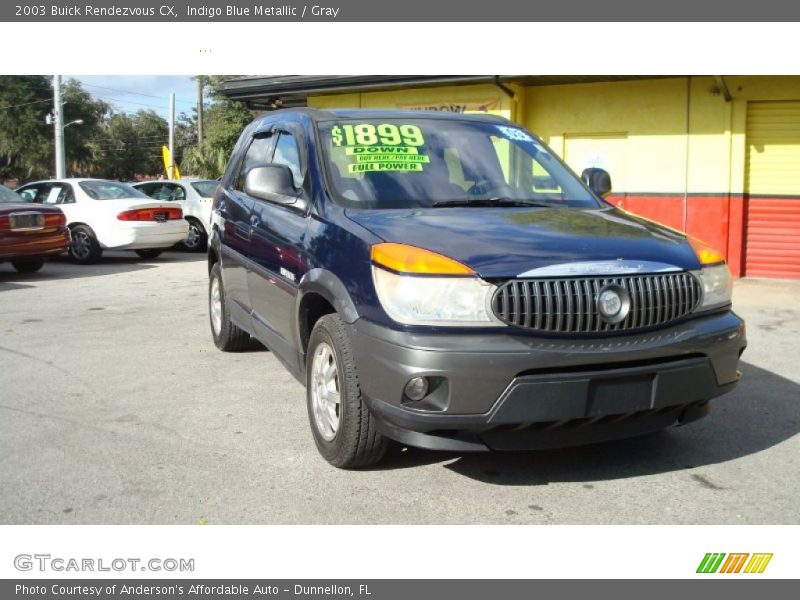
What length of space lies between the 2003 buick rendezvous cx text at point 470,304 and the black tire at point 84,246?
35.5 feet

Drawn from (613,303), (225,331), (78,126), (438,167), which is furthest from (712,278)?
(78,126)

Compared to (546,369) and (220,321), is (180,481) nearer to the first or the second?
(546,369)

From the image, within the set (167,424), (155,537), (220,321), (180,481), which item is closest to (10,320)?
(220,321)

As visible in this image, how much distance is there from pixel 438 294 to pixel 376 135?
167 cm

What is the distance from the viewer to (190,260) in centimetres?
1576

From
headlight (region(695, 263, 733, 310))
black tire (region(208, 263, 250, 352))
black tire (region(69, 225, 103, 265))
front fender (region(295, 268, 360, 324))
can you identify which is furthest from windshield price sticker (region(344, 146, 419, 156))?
black tire (region(69, 225, 103, 265))

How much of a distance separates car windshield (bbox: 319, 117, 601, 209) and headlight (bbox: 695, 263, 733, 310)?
3.38 feet

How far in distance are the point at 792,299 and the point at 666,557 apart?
800 cm

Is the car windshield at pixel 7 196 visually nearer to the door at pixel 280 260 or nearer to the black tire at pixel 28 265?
the black tire at pixel 28 265

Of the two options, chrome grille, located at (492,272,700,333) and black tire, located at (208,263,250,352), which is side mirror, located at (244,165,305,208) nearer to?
chrome grille, located at (492,272,700,333)

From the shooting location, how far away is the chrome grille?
363 centimetres

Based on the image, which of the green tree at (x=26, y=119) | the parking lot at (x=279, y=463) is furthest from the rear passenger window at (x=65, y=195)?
the green tree at (x=26, y=119)

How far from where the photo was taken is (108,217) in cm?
1458

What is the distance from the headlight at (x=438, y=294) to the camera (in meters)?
3.61
